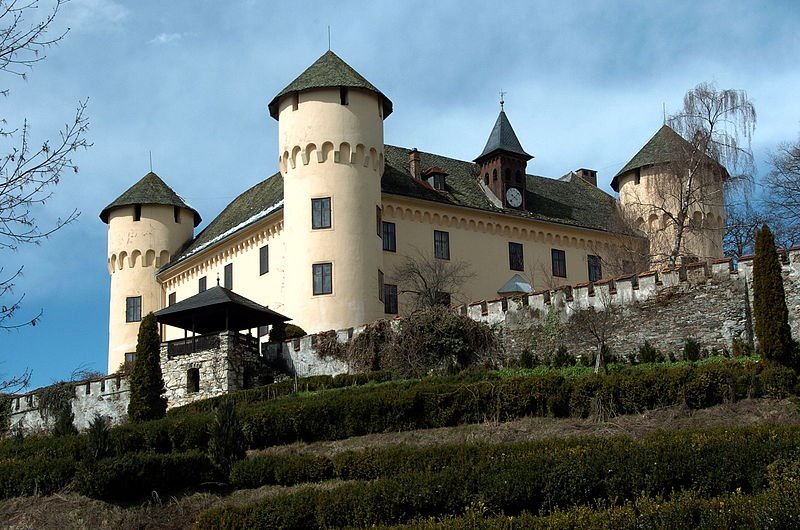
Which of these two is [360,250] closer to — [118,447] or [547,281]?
[547,281]

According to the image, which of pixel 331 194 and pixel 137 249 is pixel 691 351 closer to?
pixel 331 194

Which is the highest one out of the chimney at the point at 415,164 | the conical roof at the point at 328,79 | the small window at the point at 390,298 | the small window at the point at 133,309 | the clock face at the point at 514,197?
the conical roof at the point at 328,79

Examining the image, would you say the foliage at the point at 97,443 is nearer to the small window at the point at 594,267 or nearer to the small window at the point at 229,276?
the small window at the point at 229,276

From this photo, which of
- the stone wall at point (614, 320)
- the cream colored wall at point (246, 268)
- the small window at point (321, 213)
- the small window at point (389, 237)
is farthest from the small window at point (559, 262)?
the stone wall at point (614, 320)

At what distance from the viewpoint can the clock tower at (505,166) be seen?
49.8m

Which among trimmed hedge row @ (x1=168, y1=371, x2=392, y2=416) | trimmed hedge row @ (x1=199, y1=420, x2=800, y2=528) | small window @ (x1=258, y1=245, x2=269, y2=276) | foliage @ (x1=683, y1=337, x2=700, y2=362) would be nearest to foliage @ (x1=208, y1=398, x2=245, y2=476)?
trimmed hedge row @ (x1=199, y1=420, x2=800, y2=528)

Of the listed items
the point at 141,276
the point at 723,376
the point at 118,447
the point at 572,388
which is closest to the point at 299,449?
the point at 118,447

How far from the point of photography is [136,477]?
76.5ft

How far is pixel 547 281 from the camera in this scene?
48.4 meters

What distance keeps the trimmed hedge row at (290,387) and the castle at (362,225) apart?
6291 mm

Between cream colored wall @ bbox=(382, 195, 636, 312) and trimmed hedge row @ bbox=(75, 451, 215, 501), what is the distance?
70.5 feet

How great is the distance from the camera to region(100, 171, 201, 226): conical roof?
54.1 m

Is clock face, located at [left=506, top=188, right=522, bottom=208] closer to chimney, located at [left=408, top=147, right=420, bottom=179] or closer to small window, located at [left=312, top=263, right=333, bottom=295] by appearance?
chimney, located at [left=408, top=147, right=420, bottom=179]

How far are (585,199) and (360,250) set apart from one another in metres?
15.4
